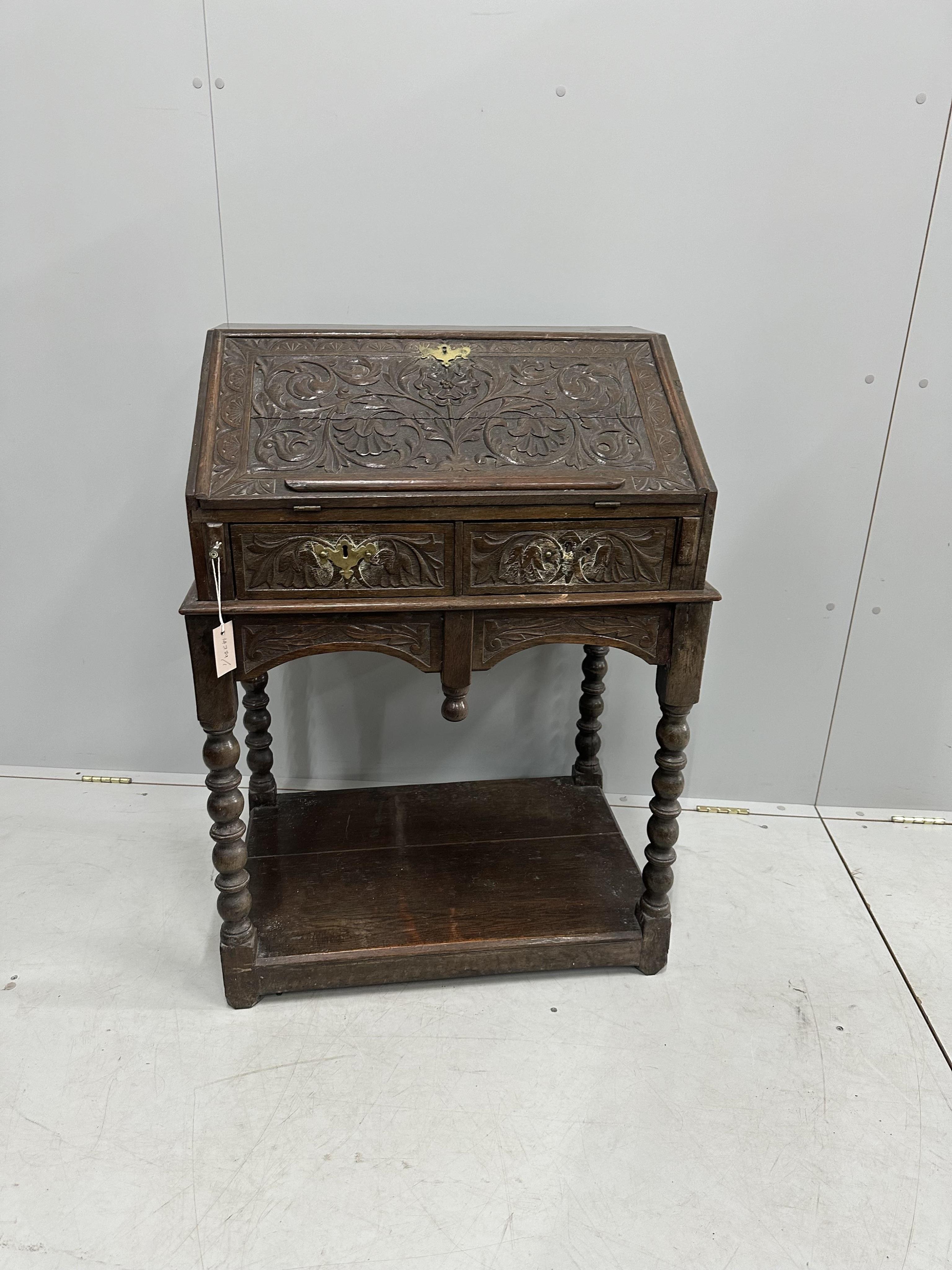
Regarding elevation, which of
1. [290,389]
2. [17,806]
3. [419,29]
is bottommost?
[17,806]

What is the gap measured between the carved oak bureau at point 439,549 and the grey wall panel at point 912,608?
32.6 inches

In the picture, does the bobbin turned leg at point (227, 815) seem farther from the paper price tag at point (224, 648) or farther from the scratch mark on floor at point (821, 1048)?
the scratch mark on floor at point (821, 1048)

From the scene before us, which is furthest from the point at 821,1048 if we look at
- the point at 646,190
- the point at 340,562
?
the point at 646,190

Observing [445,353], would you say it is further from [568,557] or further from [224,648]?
[224,648]

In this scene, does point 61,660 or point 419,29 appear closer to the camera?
point 419,29

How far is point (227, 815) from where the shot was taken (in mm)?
1743

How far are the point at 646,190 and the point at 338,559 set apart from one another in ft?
4.08

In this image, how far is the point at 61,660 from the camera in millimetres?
2531

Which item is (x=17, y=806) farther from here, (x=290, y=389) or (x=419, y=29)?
(x=419, y=29)

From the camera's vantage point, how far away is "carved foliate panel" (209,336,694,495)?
1639mm

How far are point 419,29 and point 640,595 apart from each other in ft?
4.65

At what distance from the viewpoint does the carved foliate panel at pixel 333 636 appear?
65.0 inches

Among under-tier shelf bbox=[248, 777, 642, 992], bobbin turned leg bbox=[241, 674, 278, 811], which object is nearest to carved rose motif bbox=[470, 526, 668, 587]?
under-tier shelf bbox=[248, 777, 642, 992]

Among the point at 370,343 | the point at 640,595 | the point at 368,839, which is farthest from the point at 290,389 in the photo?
the point at 368,839
